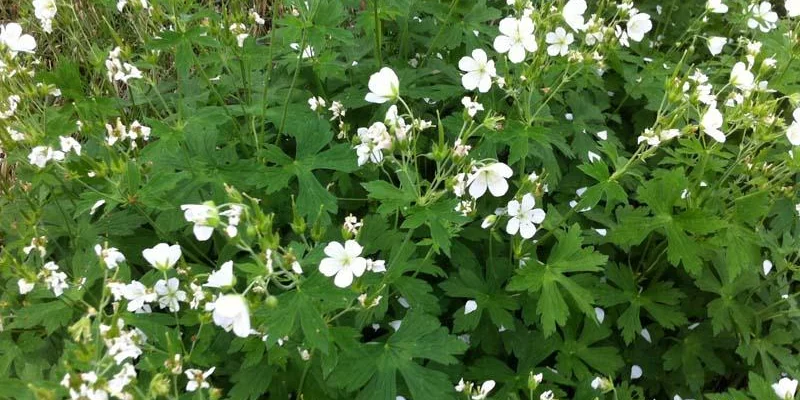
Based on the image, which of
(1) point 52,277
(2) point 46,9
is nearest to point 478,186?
(1) point 52,277

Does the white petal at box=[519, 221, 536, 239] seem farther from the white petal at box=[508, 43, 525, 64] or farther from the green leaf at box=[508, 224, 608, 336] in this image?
the white petal at box=[508, 43, 525, 64]

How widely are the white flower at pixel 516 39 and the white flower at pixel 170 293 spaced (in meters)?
1.37

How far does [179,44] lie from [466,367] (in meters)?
1.68

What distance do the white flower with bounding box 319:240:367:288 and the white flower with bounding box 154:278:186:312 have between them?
1.79 feet

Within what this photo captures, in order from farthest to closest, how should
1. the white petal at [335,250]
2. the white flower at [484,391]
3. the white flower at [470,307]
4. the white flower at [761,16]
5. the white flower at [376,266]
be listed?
the white flower at [761,16] < the white flower at [470,307] < the white flower at [484,391] < the white flower at [376,266] < the white petal at [335,250]

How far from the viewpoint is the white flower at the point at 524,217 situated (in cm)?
229

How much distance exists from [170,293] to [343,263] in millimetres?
635

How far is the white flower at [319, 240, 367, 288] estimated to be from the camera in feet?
5.62

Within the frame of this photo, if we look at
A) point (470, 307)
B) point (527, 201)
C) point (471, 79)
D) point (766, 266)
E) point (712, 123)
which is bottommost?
point (766, 266)

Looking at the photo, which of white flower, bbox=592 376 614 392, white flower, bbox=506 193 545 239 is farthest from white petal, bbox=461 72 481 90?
white flower, bbox=592 376 614 392

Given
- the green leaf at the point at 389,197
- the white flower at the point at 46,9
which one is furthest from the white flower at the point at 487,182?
the white flower at the point at 46,9

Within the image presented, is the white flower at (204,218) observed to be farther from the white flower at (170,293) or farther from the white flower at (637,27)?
the white flower at (637,27)

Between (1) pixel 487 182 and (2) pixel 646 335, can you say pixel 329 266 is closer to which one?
(1) pixel 487 182

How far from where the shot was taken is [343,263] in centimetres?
175
